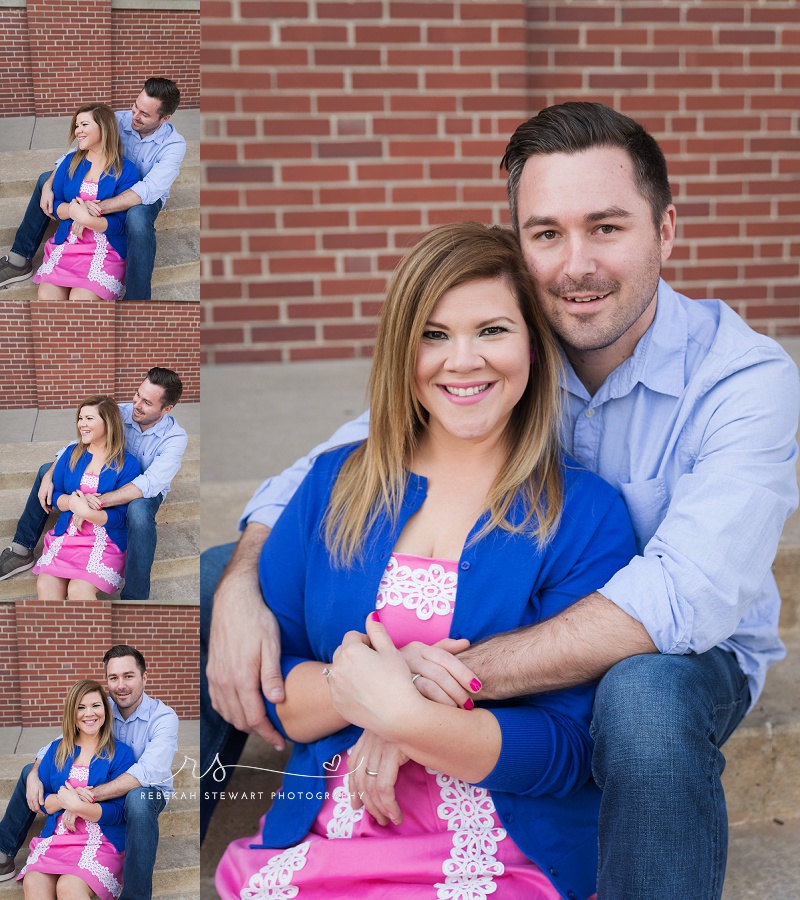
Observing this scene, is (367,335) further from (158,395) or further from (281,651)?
(158,395)

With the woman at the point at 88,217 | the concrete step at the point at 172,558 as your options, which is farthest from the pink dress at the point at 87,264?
the concrete step at the point at 172,558

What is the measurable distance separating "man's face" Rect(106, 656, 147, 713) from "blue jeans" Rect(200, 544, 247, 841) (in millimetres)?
487

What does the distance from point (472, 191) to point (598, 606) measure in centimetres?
261

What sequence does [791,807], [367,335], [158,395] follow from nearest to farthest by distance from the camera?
[158,395] < [791,807] < [367,335]

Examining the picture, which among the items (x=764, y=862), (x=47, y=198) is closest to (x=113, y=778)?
(x=47, y=198)

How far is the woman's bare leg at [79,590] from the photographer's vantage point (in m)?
1.46

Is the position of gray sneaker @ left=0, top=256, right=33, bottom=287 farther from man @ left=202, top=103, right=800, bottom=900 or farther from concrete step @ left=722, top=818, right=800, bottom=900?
concrete step @ left=722, top=818, right=800, bottom=900

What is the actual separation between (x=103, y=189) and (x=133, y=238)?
Answer: 77 mm

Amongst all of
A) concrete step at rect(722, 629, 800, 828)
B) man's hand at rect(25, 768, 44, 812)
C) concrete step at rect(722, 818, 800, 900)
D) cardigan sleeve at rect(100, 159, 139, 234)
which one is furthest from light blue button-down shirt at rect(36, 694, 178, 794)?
concrete step at rect(722, 629, 800, 828)

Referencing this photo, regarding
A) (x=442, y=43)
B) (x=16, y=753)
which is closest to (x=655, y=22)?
(x=442, y=43)

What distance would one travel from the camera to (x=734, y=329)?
6.24 ft

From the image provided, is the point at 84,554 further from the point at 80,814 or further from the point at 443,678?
the point at 443,678

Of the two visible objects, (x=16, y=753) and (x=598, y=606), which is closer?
(x=16, y=753)

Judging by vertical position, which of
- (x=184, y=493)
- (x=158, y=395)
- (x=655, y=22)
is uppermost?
(x=655, y=22)
